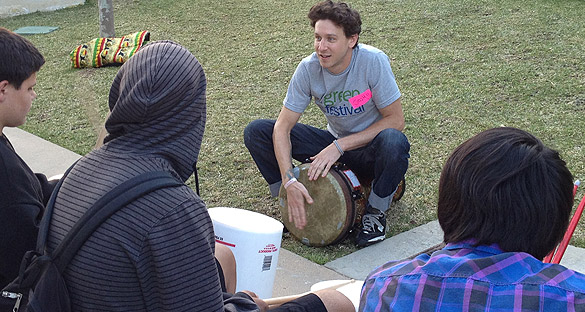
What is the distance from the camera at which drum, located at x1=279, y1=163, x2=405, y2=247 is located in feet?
12.1

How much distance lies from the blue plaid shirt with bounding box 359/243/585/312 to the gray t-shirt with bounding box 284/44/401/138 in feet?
7.61

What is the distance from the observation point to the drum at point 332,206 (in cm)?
369

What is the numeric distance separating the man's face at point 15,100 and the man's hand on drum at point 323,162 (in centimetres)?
167

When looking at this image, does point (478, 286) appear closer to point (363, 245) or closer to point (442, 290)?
point (442, 290)

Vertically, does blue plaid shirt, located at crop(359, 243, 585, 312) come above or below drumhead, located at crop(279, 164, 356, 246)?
above

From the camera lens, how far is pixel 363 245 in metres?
3.80

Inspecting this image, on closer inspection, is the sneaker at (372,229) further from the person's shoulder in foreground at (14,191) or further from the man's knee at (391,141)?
the person's shoulder in foreground at (14,191)

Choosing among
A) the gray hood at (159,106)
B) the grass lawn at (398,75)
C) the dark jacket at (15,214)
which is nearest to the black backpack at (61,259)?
the gray hood at (159,106)

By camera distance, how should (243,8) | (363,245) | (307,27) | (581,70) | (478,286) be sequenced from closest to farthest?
(478,286) < (363,245) < (581,70) < (307,27) < (243,8)

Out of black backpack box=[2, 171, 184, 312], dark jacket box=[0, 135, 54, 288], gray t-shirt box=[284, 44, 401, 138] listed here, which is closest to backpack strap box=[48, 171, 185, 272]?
black backpack box=[2, 171, 184, 312]

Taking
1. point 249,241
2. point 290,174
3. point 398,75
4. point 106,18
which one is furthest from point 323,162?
point 106,18

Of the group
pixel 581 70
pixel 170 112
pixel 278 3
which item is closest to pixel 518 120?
pixel 581 70

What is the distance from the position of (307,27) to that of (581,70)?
3735 millimetres

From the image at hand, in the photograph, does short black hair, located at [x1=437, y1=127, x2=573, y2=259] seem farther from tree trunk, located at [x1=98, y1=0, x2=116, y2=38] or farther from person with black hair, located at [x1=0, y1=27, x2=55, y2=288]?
tree trunk, located at [x1=98, y1=0, x2=116, y2=38]
